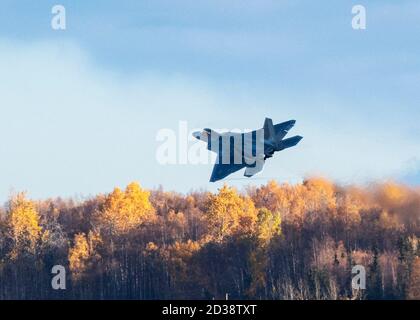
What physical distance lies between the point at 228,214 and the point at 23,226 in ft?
78.4

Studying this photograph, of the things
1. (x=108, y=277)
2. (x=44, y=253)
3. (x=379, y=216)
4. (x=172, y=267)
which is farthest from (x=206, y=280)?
(x=379, y=216)

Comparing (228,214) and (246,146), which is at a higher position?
(246,146)

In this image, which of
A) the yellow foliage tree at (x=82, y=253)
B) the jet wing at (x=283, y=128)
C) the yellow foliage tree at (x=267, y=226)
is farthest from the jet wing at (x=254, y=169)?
the yellow foliage tree at (x=82, y=253)

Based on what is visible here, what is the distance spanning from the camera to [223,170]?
77750mm

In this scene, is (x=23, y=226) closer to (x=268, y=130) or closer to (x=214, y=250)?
(x=214, y=250)

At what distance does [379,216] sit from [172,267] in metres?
37.4

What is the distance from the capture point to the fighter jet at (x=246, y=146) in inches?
2980

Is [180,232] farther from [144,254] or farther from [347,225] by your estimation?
[347,225]

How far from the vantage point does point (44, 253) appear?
410 feet

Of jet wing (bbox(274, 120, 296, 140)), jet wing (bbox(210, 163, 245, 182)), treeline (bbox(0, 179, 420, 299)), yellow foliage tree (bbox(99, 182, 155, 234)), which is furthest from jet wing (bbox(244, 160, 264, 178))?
yellow foliage tree (bbox(99, 182, 155, 234))

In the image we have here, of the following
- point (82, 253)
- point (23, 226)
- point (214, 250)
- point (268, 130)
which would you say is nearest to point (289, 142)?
point (268, 130)

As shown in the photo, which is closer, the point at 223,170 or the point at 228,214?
the point at 223,170

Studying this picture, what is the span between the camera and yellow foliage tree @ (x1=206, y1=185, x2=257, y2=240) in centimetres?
12275

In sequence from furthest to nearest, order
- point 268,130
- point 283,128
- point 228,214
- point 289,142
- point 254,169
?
point 228,214 → point 283,128 → point 268,130 → point 289,142 → point 254,169
